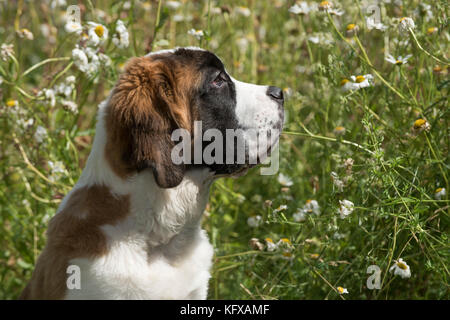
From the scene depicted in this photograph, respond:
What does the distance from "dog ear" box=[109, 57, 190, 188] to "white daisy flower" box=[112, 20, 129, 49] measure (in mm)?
716

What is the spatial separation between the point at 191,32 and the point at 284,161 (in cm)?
98

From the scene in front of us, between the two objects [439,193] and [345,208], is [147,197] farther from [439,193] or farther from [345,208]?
[439,193]

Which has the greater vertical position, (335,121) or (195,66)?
(195,66)

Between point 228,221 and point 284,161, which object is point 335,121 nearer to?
point 284,161

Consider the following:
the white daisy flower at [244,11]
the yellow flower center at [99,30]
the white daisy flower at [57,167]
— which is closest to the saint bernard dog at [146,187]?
the yellow flower center at [99,30]

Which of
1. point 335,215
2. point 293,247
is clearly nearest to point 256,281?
point 293,247

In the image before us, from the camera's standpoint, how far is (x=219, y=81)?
2684mm

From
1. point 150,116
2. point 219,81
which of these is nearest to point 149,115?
point 150,116

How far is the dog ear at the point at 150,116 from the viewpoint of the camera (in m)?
2.36

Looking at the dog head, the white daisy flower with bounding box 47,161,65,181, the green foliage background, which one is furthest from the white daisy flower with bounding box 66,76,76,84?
the dog head

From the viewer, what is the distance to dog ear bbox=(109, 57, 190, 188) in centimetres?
236

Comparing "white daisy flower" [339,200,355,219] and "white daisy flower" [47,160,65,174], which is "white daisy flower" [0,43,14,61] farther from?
"white daisy flower" [339,200,355,219]

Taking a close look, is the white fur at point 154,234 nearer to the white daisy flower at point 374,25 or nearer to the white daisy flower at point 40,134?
the white daisy flower at point 374,25

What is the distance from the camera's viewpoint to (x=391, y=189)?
268 centimetres
